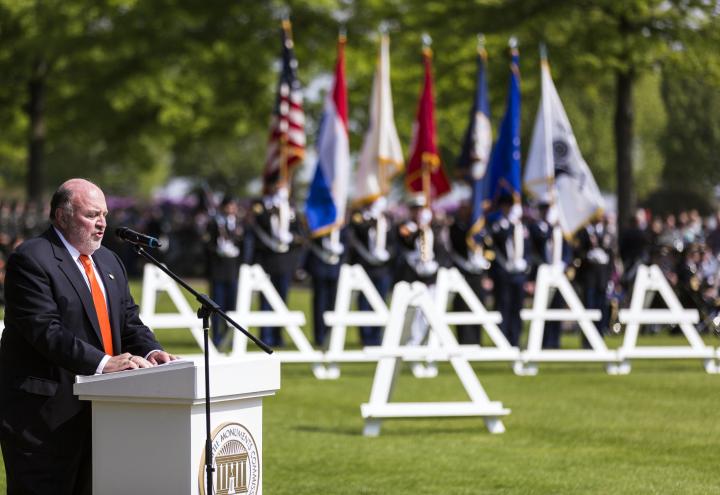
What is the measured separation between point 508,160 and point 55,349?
1531 cm

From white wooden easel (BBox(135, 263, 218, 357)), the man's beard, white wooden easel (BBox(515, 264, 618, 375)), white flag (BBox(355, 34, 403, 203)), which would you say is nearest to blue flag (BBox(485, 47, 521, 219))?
white flag (BBox(355, 34, 403, 203))

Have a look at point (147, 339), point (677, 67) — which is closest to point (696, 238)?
point (677, 67)

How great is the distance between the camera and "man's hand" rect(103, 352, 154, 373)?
20.7 ft

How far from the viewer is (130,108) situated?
40812mm

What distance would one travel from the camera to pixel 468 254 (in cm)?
2053

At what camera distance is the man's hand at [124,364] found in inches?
249

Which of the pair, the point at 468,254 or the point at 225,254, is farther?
the point at 225,254

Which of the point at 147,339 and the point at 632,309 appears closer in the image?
the point at 147,339

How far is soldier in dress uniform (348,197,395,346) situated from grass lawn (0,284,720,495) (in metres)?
3.99

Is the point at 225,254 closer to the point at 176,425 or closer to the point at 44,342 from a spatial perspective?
the point at 44,342

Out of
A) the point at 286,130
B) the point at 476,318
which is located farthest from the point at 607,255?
the point at 476,318

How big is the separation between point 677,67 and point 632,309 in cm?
1123

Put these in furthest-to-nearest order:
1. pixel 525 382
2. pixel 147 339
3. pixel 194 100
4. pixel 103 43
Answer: pixel 194 100 → pixel 103 43 → pixel 525 382 → pixel 147 339

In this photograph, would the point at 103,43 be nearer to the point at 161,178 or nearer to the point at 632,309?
the point at 632,309
